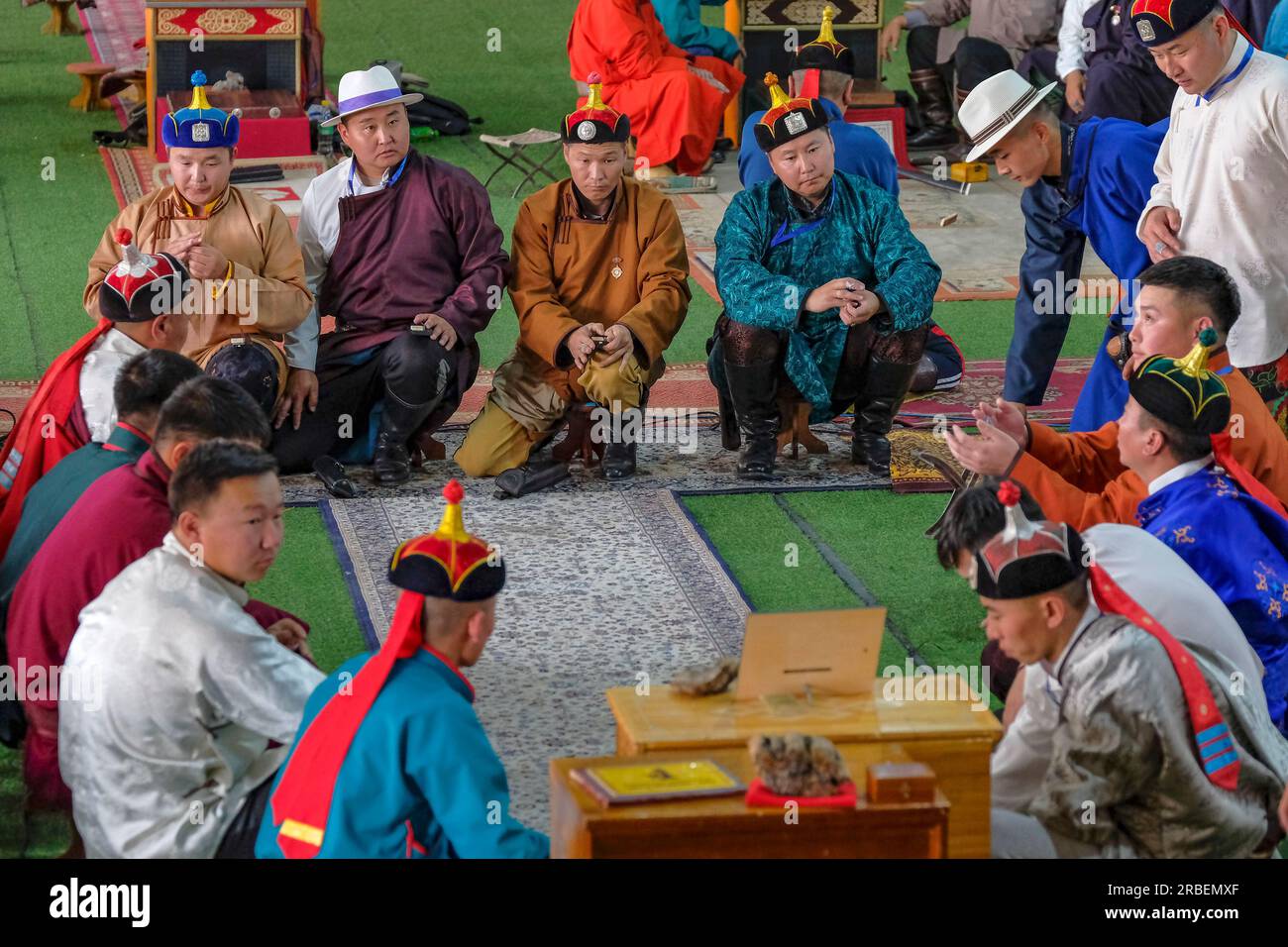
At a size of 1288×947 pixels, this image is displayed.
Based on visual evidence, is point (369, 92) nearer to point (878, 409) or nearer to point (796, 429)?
point (796, 429)

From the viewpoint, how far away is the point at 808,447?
603 centimetres

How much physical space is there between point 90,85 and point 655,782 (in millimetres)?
9149

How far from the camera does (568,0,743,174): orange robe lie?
9.38m

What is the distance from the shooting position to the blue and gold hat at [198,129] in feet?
17.4

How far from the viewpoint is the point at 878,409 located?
577cm

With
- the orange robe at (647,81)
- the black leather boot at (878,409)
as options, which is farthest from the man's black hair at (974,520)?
the orange robe at (647,81)

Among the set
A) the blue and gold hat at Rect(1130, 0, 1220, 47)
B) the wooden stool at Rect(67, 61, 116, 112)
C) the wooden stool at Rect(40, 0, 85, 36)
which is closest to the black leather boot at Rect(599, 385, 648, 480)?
the blue and gold hat at Rect(1130, 0, 1220, 47)

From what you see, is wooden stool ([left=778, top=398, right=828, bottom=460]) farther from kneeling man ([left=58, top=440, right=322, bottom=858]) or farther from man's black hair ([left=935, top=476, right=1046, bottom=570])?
kneeling man ([left=58, top=440, right=322, bottom=858])

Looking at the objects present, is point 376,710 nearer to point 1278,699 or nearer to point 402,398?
point 1278,699

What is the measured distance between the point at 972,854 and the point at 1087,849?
0.26m

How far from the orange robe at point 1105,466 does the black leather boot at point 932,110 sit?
5971 mm

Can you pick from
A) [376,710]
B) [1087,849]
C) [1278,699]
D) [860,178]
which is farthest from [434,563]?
[860,178]

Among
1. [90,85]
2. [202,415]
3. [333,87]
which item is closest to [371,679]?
[202,415]

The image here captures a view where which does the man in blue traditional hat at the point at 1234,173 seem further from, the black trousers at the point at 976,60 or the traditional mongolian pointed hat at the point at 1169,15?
the black trousers at the point at 976,60
